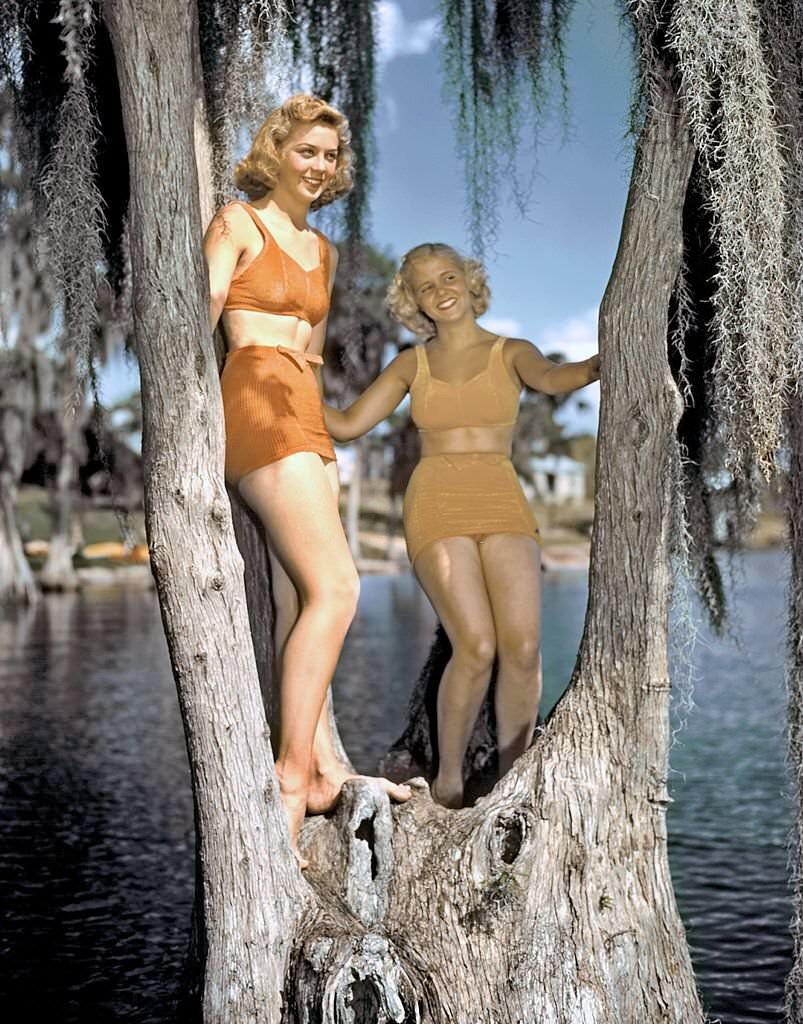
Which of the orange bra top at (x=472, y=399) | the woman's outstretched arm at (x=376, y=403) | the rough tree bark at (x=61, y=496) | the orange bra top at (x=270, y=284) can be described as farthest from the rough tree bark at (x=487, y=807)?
the rough tree bark at (x=61, y=496)

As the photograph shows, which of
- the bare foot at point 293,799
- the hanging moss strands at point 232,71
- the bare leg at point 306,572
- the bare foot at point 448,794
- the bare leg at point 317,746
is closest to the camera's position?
the bare leg at point 306,572

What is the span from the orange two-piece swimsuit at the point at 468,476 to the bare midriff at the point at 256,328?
2.00 feet

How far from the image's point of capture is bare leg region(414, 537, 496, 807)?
398 cm

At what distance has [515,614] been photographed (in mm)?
3988

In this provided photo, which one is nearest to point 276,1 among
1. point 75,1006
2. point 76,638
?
point 75,1006

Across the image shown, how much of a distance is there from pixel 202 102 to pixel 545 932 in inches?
109

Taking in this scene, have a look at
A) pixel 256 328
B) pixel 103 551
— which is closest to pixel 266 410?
pixel 256 328

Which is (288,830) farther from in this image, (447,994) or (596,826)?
(596,826)

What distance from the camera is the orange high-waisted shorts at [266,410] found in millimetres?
3520

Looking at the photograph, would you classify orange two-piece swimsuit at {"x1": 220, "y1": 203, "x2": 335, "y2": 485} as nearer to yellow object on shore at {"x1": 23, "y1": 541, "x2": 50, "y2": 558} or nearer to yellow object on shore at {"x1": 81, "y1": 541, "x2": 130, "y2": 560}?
yellow object on shore at {"x1": 81, "y1": 541, "x2": 130, "y2": 560}

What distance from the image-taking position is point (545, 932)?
10.9 feet

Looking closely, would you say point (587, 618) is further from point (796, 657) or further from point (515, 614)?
point (796, 657)

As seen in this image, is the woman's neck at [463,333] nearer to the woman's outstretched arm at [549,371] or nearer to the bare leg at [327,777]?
the woman's outstretched arm at [549,371]

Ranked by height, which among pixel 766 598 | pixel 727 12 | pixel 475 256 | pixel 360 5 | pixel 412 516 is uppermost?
pixel 360 5
